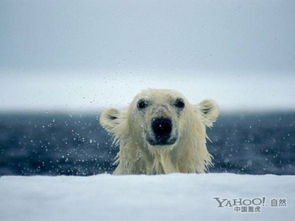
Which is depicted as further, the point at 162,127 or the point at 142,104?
the point at 142,104

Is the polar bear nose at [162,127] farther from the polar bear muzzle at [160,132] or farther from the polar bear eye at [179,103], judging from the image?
the polar bear eye at [179,103]

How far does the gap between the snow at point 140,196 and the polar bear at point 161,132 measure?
4.46 ft

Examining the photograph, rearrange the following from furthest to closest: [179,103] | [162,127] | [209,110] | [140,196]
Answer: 1. [209,110]
2. [179,103]
3. [162,127]
4. [140,196]

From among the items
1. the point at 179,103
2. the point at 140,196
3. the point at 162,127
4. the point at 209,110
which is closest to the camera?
the point at 140,196

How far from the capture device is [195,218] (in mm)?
2652

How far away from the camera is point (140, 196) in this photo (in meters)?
2.84

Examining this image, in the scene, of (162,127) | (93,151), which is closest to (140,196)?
(162,127)

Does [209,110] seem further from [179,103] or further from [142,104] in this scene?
[142,104]

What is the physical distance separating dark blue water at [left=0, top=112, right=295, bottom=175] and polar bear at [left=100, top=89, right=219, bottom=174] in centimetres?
562

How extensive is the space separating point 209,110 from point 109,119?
1030 millimetres

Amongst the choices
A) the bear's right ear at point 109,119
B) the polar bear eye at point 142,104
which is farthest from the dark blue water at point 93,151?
the polar bear eye at point 142,104

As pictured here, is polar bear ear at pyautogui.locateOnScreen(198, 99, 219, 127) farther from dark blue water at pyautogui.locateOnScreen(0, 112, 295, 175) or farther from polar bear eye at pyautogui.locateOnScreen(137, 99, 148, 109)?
dark blue water at pyautogui.locateOnScreen(0, 112, 295, 175)

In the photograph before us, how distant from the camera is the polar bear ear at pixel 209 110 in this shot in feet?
17.4

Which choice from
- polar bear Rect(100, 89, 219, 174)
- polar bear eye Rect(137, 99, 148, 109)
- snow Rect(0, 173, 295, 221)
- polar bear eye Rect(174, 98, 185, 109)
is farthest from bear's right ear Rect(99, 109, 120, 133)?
snow Rect(0, 173, 295, 221)
